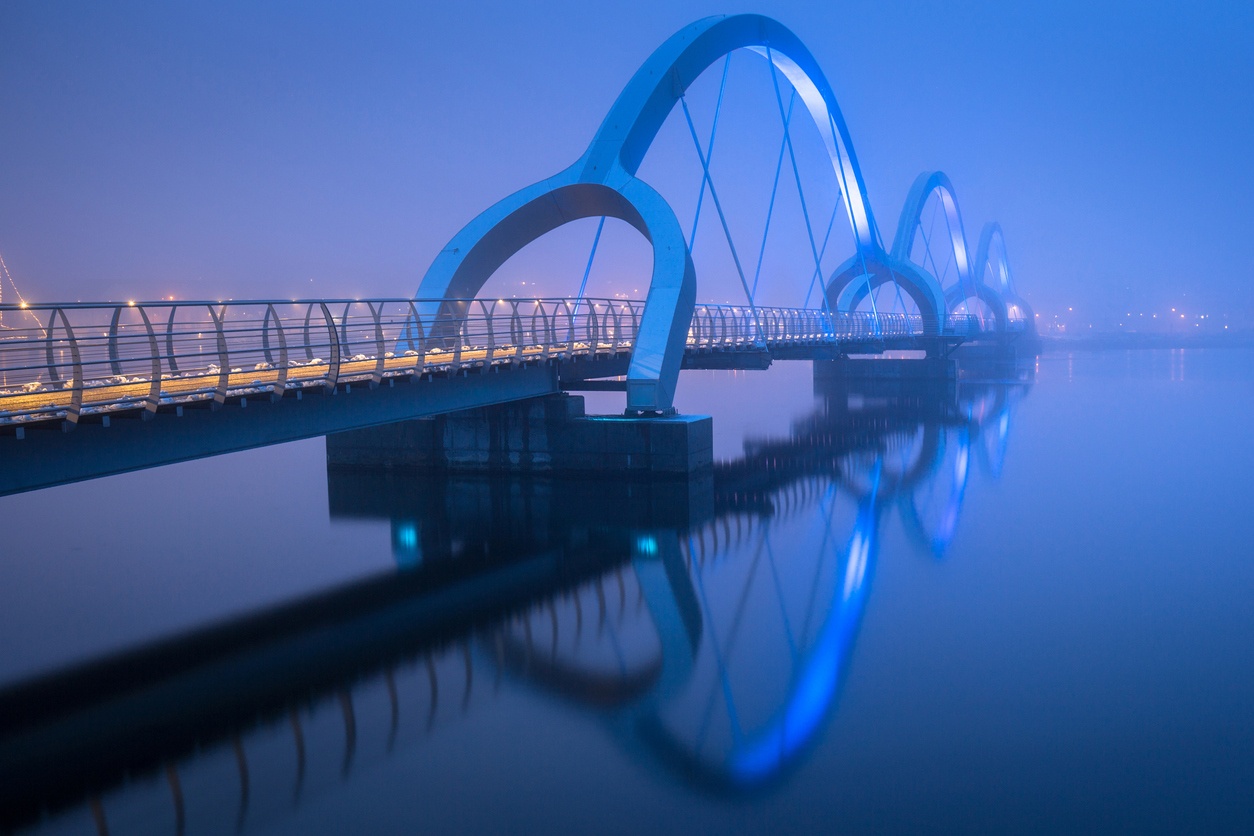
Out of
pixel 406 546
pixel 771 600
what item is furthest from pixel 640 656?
pixel 406 546

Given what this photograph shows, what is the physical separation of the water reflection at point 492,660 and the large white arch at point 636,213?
9.72ft

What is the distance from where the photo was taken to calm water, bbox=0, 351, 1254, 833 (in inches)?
288

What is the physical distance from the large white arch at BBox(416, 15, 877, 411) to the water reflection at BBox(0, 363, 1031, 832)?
296 centimetres

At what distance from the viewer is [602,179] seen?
23.5 metres

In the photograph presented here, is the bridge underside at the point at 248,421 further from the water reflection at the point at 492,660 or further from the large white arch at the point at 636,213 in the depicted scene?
the water reflection at the point at 492,660

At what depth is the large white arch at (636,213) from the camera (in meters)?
21.1

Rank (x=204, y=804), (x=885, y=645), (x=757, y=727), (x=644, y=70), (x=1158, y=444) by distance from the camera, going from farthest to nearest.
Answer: (x=1158, y=444)
(x=644, y=70)
(x=885, y=645)
(x=757, y=727)
(x=204, y=804)

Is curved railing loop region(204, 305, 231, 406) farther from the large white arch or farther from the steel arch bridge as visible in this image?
the large white arch

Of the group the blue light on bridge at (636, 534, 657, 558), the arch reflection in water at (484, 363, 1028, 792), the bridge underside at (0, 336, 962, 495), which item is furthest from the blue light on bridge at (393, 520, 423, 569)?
the arch reflection in water at (484, 363, 1028, 792)

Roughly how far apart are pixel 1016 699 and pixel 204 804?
21.1 feet

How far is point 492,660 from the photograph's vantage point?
10547 mm

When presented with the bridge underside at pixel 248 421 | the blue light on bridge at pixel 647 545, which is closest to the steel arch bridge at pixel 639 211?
the bridge underside at pixel 248 421

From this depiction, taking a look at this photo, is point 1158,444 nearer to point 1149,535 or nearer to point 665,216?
point 1149,535

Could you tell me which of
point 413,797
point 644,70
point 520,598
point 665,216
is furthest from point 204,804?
point 644,70
